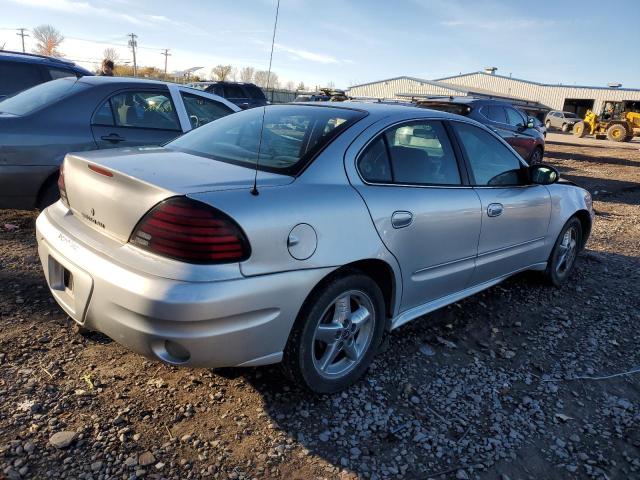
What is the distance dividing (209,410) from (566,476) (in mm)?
1703

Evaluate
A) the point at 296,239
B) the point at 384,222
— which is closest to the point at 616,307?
the point at 384,222

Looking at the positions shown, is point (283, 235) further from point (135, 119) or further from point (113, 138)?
point (135, 119)

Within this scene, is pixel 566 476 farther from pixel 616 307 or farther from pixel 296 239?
pixel 616 307

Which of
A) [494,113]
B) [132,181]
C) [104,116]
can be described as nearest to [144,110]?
[104,116]

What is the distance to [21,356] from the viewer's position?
110 inches

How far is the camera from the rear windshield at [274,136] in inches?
103

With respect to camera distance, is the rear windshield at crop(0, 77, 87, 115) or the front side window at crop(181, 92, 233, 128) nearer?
the rear windshield at crop(0, 77, 87, 115)

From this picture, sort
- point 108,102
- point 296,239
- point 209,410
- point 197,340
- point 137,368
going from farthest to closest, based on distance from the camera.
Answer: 1. point 108,102
2. point 137,368
3. point 209,410
4. point 296,239
5. point 197,340

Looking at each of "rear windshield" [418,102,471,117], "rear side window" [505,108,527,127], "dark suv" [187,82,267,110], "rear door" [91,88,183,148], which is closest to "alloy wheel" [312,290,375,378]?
"rear door" [91,88,183,148]

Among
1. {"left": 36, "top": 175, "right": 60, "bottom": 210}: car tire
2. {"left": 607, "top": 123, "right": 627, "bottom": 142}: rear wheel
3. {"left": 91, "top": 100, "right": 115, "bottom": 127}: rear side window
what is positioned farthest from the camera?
{"left": 607, "top": 123, "right": 627, "bottom": 142}: rear wheel

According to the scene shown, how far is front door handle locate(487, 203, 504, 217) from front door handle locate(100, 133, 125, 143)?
3435mm

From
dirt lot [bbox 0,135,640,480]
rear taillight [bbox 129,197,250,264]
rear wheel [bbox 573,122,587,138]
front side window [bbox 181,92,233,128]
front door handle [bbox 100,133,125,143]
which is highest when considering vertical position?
rear wheel [bbox 573,122,587,138]

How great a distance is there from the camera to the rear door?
185 inches

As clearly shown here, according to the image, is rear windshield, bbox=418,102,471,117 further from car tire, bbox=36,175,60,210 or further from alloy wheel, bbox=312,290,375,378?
alloy wheel, bbox=312,290,375,378
